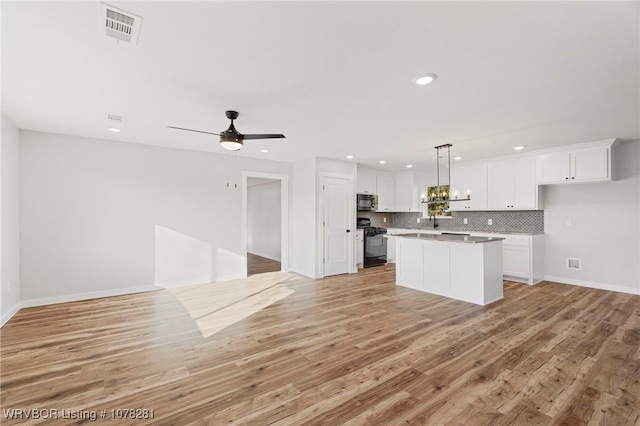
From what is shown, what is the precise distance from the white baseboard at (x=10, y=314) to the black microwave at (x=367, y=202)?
246 inches

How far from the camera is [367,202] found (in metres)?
7.44

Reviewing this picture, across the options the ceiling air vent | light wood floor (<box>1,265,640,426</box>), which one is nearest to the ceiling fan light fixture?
the ceiling air vent

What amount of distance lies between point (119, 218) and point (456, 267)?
18.0 ft

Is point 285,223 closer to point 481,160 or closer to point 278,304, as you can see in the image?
point 278,304

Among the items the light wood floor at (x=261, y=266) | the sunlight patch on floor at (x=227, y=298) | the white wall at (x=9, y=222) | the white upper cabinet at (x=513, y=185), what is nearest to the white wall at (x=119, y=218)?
the white wall at (x=9, y=222)

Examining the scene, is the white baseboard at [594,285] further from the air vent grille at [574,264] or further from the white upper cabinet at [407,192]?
the white upper cabinet at [407,192]

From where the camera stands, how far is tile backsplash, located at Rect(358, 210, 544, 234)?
5.89 metres

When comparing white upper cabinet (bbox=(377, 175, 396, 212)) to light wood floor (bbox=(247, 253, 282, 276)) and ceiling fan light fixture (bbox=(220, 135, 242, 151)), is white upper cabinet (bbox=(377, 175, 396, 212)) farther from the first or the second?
ceiling fan light fixture (bbox=(220, 135, 242, 151))

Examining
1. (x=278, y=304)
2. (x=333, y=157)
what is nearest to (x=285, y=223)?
(x=333, y=157)

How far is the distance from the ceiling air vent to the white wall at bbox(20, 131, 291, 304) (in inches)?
134

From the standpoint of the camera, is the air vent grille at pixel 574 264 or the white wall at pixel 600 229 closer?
the white wall at pixel 600 229

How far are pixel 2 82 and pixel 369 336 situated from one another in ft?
14.1

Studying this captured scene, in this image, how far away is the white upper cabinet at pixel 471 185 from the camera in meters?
6.27

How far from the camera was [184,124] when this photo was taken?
3771 mm
